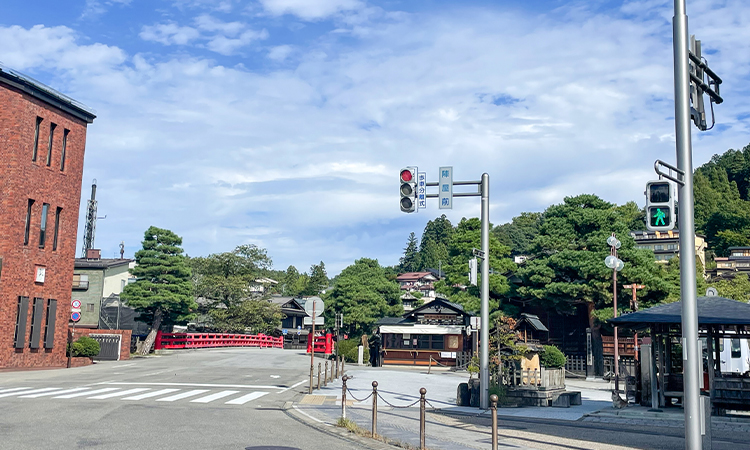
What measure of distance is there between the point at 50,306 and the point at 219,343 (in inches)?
904

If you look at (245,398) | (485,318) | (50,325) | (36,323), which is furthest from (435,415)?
(50,325)

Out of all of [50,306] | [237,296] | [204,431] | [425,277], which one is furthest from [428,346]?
[425,277]

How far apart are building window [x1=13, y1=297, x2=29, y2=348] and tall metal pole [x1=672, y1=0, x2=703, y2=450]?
2901cm

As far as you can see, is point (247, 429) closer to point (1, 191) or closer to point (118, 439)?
point (118, 439)

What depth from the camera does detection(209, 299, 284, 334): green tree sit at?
5909cm

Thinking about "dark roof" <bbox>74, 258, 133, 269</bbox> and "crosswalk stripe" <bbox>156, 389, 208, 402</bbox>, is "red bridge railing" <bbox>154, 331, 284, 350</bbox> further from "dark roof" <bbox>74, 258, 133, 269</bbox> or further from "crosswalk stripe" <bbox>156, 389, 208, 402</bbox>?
"crosswalk stripe" <bbox>156, 389, 208, 402</bbox>

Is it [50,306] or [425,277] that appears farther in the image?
[425,277]

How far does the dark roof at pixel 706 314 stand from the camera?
1577cm

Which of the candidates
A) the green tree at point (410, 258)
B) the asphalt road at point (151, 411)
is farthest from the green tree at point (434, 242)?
the asphalt road at point (151, 411)

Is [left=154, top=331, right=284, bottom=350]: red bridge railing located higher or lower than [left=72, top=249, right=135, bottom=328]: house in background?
lower

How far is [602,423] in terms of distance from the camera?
15891mm

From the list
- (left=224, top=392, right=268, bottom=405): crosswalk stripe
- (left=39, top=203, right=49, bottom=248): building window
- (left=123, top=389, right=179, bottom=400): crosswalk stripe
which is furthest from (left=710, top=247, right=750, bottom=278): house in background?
(left=123, top=389, right=179, bottom=400): crosswalk stripe

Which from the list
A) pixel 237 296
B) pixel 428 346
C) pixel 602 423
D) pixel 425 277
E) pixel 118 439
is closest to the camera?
pixel 118 439

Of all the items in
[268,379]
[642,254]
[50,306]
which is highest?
[642,254]
